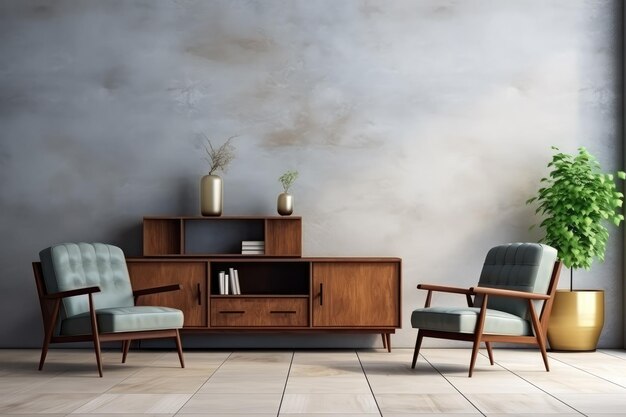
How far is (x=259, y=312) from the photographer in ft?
24.7

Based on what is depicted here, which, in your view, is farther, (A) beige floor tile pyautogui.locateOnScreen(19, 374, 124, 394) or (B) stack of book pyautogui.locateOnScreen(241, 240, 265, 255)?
(B) stack of book pyautogui.locateOnScreen(241, 240, 265, 255)

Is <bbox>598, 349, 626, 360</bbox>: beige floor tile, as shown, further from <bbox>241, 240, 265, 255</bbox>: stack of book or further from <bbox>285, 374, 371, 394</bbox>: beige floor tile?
<bbox>241, 240, 265, 255</bbox>: stack of book

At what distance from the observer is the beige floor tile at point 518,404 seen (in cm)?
468

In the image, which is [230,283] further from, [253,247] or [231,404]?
[231,404]

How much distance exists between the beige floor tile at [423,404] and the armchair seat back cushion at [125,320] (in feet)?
6.34

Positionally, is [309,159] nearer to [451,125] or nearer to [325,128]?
[325,128]

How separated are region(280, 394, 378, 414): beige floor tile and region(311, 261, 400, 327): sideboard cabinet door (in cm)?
234

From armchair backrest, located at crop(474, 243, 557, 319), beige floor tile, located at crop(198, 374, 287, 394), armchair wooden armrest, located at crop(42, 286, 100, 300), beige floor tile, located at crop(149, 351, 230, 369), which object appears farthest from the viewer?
beige floor tile, located at crop(149, 351, 230, 369)

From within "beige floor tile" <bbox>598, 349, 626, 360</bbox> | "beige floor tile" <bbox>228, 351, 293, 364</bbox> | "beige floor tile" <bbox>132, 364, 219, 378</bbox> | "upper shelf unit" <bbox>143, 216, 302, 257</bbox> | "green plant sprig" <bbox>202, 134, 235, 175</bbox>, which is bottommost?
"beige floor tile" <bbox>598, 349, 626, 360</bbox>

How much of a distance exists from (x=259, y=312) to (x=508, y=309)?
7.16 feet

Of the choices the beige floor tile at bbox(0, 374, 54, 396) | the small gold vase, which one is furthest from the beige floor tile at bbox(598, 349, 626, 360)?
the beige floor tile at bbox(0, 374, 54, 396)

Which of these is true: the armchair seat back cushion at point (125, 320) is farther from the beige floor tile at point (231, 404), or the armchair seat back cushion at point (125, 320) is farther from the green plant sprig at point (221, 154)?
the green plant sprig at point (221, 154)

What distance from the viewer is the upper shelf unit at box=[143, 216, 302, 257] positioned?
7.77 meters

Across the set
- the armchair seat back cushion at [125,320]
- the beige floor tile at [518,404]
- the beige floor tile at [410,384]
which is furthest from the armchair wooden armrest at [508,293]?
the armchair seat back cushion at [125,320]
